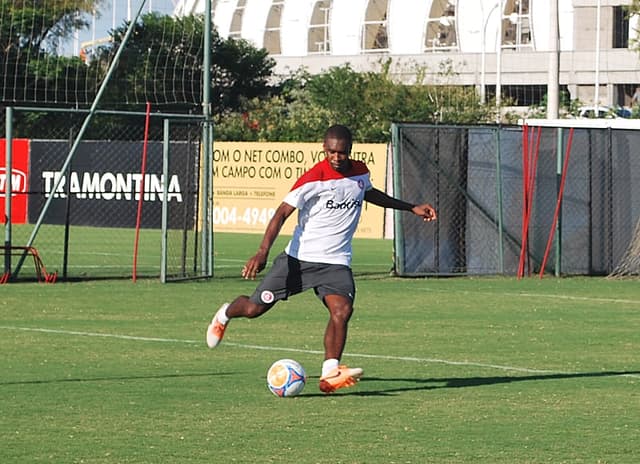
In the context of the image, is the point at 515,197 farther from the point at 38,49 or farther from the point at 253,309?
the point at 253,309

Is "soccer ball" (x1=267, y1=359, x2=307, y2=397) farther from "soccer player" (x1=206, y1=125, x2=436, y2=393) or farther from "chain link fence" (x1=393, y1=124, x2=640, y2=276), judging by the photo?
"chain link fence" (x1=393, y1=124, x2=640, y2=276)

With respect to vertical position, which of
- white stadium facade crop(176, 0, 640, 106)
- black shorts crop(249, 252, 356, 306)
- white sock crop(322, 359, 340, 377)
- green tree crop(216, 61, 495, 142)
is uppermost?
white stadium facade crop(176, 0, 640, 106)

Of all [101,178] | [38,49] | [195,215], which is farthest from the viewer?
[101,178]

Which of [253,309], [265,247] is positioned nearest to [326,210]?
[265,247]

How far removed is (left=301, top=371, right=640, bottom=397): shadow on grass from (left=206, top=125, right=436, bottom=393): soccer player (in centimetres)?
22

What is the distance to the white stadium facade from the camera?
3676 inches

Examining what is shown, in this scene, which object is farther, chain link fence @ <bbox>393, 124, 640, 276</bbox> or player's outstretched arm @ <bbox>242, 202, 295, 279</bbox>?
chain link fence @ <bbox>393, 124, 640, 276</bbox>

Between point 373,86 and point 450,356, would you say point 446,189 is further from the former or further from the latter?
point 373,86

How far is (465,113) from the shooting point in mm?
61875

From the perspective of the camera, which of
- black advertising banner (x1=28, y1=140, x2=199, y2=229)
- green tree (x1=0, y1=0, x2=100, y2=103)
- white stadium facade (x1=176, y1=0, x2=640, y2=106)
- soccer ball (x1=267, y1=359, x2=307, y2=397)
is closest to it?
soccer ball (x1=267, y1=359, x2=307, y2=397)

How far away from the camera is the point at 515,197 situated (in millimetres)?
25000

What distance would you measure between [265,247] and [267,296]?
0.50 metres

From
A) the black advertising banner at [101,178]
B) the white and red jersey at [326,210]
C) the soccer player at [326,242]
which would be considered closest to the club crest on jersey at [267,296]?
the soccer player at [326,242]

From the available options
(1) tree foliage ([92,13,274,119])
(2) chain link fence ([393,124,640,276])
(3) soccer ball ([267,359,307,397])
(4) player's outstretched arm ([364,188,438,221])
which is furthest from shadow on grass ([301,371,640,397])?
(2) chain link fence ([393,124,640,276])
